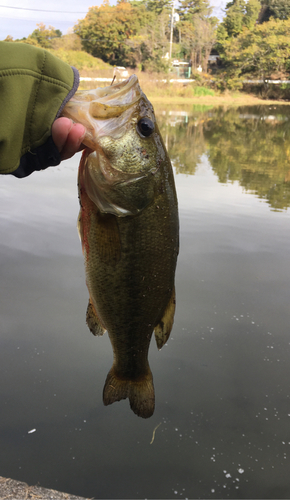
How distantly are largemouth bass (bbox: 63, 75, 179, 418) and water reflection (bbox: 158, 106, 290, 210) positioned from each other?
24.1ft

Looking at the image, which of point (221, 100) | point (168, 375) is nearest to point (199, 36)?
point (221, 100)

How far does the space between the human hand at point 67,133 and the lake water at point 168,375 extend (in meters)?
2.32

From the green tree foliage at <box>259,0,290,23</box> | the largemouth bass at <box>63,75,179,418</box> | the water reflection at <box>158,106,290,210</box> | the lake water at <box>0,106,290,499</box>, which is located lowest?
the water reflection at <box>158,106,290,210</box>

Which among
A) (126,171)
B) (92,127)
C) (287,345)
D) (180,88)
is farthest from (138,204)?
(180,88)

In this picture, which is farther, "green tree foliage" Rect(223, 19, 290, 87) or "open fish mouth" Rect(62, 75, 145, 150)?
"green tree foliage" Rect(223, 19, 290, 87)

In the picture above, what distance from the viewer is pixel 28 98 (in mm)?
1464

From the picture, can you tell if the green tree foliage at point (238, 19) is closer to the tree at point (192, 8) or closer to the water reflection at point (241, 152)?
the tree at point (192, 8)

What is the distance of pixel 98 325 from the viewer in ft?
6.93

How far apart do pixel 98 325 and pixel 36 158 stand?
3.05ft

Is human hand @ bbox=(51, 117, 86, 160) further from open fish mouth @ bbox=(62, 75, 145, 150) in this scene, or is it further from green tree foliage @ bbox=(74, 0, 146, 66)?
green tree foliage @ bbox=(74, 0, 146, 66)

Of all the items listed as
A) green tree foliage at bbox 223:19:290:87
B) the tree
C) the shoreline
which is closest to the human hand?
the shoreline

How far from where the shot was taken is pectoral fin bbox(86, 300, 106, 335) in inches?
82.2

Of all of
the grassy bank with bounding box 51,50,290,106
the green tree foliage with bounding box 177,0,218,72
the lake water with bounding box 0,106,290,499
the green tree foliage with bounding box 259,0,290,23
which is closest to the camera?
the lake water with bounding box 0,106,290,499

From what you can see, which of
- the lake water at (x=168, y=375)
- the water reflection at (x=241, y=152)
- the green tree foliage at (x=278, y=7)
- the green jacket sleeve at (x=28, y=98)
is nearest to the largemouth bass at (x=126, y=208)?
the green jacket sleeve at (x=28, y=98)
